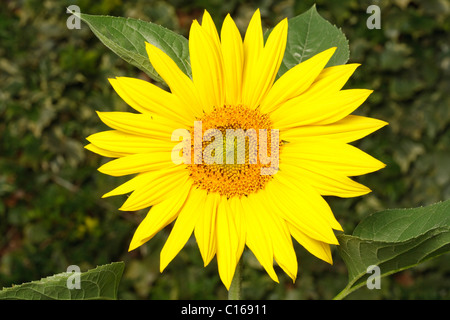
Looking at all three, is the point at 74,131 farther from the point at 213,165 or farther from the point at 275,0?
the point at 213,165

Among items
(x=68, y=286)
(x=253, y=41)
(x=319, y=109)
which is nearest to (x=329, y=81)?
(x=319, y=109)

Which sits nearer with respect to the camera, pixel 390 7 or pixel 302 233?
pixel 302 233

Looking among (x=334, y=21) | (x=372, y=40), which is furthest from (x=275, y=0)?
(x=372, y=40)

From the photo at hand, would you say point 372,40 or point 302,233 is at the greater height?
point 372,40

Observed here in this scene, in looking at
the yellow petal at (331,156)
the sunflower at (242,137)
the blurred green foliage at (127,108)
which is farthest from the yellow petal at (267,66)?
the blurred green foliage at (127,108)

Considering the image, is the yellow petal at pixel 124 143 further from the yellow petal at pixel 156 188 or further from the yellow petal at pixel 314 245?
the yellow petal at pixel 314 245
